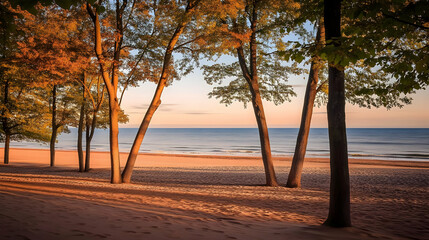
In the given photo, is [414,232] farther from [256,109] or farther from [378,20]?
[256,109]

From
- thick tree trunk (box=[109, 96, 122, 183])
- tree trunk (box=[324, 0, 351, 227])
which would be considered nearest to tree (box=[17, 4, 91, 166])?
thick tree trunk (box=[109, 96, 122, 183])

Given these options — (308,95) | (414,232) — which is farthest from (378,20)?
(308,95)

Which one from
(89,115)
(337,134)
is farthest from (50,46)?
(337,134)

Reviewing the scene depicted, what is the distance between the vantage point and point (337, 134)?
18.6 feet

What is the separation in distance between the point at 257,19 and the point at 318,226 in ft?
33.9

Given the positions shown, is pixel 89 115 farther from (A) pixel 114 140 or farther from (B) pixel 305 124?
(B) pixel 305 124

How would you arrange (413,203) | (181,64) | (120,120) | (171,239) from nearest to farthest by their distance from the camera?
1. (171,239)
2. (413,203)
3. (181,64)
4. (120,120)

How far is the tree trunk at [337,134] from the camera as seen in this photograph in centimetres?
565

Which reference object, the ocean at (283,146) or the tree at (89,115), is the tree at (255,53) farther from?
the ocean at (283,146)

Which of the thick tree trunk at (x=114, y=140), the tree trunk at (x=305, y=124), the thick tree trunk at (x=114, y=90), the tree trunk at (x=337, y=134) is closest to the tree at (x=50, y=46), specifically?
the thick tree trunk at (x=114, y=90)

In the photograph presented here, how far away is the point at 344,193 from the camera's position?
227 inches

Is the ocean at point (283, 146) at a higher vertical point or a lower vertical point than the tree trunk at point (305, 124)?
lower

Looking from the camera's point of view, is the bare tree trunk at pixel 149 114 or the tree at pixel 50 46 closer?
the tree at pixel 50 46

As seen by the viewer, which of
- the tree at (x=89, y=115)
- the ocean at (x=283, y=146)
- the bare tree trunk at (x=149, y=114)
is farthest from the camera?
the ocean at (x=283, y=146)
